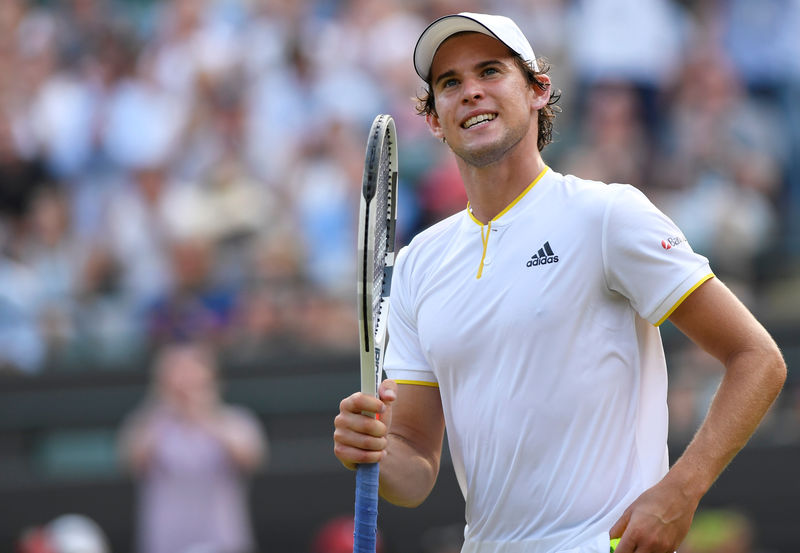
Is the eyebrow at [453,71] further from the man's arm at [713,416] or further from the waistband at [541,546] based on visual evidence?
the waistband at [541,546]

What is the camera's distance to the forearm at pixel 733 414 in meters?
3.28

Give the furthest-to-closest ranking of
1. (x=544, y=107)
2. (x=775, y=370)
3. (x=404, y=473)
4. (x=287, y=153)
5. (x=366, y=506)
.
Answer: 1. (x=287, y=153)
2. (x=544, y=107)
3. (x=404, y=473)
4. (x=366, y=506)
5. (x=775, y=370)

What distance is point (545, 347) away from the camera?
3498mm

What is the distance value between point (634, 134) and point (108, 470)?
425 cm

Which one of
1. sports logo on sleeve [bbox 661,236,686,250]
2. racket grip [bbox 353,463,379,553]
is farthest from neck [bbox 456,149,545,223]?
racket grip [bbox 353,463,379,553]

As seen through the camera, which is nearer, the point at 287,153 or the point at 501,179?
the point at 501,179

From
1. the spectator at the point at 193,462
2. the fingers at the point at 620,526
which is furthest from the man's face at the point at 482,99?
the spectator at the point at 193,462

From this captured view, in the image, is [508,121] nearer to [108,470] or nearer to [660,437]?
[660,437]

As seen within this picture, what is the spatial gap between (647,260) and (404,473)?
0.94 metres

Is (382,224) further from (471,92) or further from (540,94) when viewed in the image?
(540,94)

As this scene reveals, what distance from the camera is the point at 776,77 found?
9.95 metres

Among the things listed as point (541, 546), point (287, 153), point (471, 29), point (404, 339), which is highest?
point (287, 153)

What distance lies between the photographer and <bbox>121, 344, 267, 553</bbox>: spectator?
845cm

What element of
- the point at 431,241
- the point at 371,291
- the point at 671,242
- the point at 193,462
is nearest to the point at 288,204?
the point at 193,462
